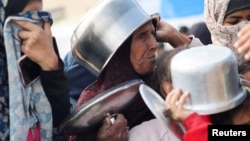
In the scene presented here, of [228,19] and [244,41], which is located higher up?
[244,41]

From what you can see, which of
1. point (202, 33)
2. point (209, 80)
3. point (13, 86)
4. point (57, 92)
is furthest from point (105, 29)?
point (202, 33)

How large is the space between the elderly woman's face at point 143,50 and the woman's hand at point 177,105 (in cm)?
32

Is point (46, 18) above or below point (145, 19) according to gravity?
above

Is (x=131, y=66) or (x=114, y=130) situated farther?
(x=131, y=66)

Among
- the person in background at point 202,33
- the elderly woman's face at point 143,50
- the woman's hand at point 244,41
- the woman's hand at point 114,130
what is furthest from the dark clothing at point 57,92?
the person in background at point 202,33

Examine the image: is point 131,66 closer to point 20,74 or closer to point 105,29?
point 105,29

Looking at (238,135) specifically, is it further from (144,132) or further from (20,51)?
(20,51)

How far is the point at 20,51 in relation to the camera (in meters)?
→ 1.27

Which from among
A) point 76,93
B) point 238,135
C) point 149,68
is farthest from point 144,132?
point 76,93

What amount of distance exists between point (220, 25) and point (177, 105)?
65cm

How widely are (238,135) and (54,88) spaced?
0.54 meters

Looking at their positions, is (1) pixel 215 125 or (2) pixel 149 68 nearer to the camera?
(1) pixel 215 125

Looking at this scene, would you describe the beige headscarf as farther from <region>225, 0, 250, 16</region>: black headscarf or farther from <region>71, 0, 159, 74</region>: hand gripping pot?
<region>71, 0, 159, 74</region>: hand gripping pot

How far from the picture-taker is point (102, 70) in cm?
149
